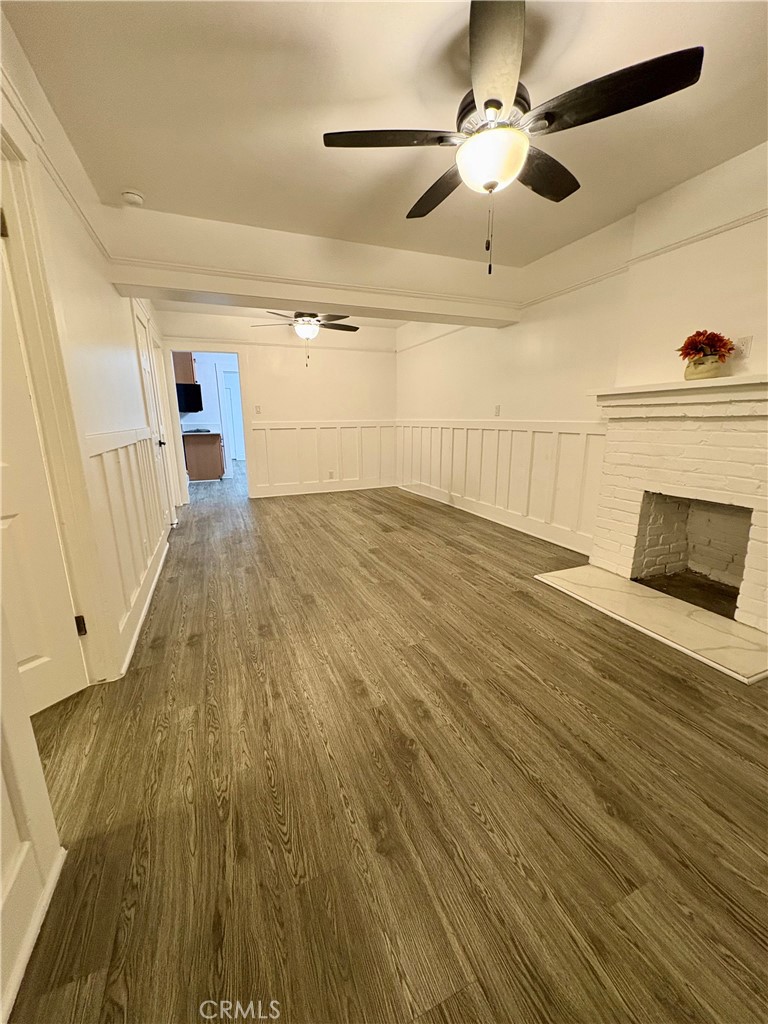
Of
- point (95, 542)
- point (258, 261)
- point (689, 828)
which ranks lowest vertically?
point (689, 828)

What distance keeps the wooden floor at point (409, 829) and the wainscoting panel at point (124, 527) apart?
19 centimetres

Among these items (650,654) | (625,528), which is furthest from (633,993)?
(625,528)

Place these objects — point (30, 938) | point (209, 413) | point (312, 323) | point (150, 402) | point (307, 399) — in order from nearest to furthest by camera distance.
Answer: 1. point (30, 938)
2. point (150, 402)
3. point (312, 323)
4. point (307, 399)
5. point (209, 413)

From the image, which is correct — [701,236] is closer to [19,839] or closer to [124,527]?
[124,527]

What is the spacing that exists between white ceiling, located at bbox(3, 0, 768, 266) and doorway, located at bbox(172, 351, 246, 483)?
425 centimetres

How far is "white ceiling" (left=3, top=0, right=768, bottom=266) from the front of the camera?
132 centimetres

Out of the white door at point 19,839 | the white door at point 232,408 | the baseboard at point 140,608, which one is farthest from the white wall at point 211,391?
the white door at point 19,839

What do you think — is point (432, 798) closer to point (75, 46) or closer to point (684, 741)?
point (684, 741)

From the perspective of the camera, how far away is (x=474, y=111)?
4.94 ft

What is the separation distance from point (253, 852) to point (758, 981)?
3.95 ft

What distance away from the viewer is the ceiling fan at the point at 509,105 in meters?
1.14

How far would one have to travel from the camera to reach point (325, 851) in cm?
108

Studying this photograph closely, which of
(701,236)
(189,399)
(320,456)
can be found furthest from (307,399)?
(701,236)

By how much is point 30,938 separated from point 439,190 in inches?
114
